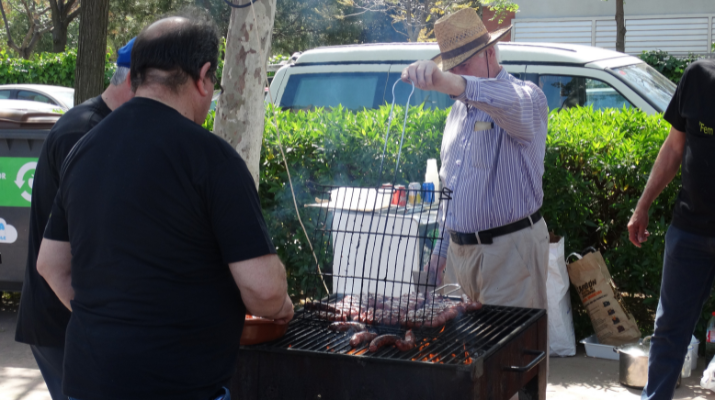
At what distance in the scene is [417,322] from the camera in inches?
111

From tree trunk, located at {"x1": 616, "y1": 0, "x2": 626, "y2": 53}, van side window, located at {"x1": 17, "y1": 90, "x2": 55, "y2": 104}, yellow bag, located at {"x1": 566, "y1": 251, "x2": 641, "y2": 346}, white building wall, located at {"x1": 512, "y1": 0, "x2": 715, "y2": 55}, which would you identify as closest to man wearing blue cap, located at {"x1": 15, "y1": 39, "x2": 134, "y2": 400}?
yellow bag, located at {"x1": 566, "y1": 251, "x2": 641, "y2": 346}

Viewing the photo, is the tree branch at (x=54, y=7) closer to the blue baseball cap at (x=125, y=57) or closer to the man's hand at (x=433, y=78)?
the blue baseball cap at (x=125, y=57)

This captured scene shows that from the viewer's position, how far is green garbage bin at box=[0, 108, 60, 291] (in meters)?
5.54

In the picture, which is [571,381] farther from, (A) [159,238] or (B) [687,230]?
(A) [159,238]

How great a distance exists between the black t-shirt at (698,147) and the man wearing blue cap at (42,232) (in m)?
2.60

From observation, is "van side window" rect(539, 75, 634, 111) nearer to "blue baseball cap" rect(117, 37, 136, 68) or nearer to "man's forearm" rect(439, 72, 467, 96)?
"man's forearm" rect(439, 72, 467, 96)

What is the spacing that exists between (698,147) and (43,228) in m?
2.98

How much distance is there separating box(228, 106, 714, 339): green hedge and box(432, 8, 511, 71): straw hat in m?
1.84

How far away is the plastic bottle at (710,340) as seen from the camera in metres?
4.56

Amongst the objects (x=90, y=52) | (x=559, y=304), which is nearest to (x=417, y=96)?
(x=559, y=304)

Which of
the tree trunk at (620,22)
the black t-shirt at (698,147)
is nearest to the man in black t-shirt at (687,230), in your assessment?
the black t-shirt at (698,147)

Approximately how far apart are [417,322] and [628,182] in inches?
107

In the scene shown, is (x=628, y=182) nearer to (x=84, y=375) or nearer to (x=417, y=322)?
(x=417, y=322)

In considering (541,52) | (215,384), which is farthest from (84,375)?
(541,52)
